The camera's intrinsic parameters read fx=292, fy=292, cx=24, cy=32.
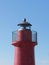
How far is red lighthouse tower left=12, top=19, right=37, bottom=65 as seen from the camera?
2114 cm

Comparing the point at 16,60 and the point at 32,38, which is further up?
the point at 32,38

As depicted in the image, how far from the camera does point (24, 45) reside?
832 inches

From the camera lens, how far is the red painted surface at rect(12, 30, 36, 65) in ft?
69.3

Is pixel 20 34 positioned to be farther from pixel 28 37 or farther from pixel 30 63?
pixel 30 63

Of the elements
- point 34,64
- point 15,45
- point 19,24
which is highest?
point 19,24

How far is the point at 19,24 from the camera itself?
21.8 meters

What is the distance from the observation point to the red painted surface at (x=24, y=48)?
69.3ft

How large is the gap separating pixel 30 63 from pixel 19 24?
9.95ft

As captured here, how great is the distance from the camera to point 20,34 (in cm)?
2136

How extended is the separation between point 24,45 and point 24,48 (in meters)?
0.23

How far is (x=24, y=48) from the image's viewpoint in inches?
835

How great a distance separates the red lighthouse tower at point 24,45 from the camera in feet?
69.4

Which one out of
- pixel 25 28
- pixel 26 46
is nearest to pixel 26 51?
pixel 26 46

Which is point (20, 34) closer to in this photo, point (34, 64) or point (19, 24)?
point (19, 24)
